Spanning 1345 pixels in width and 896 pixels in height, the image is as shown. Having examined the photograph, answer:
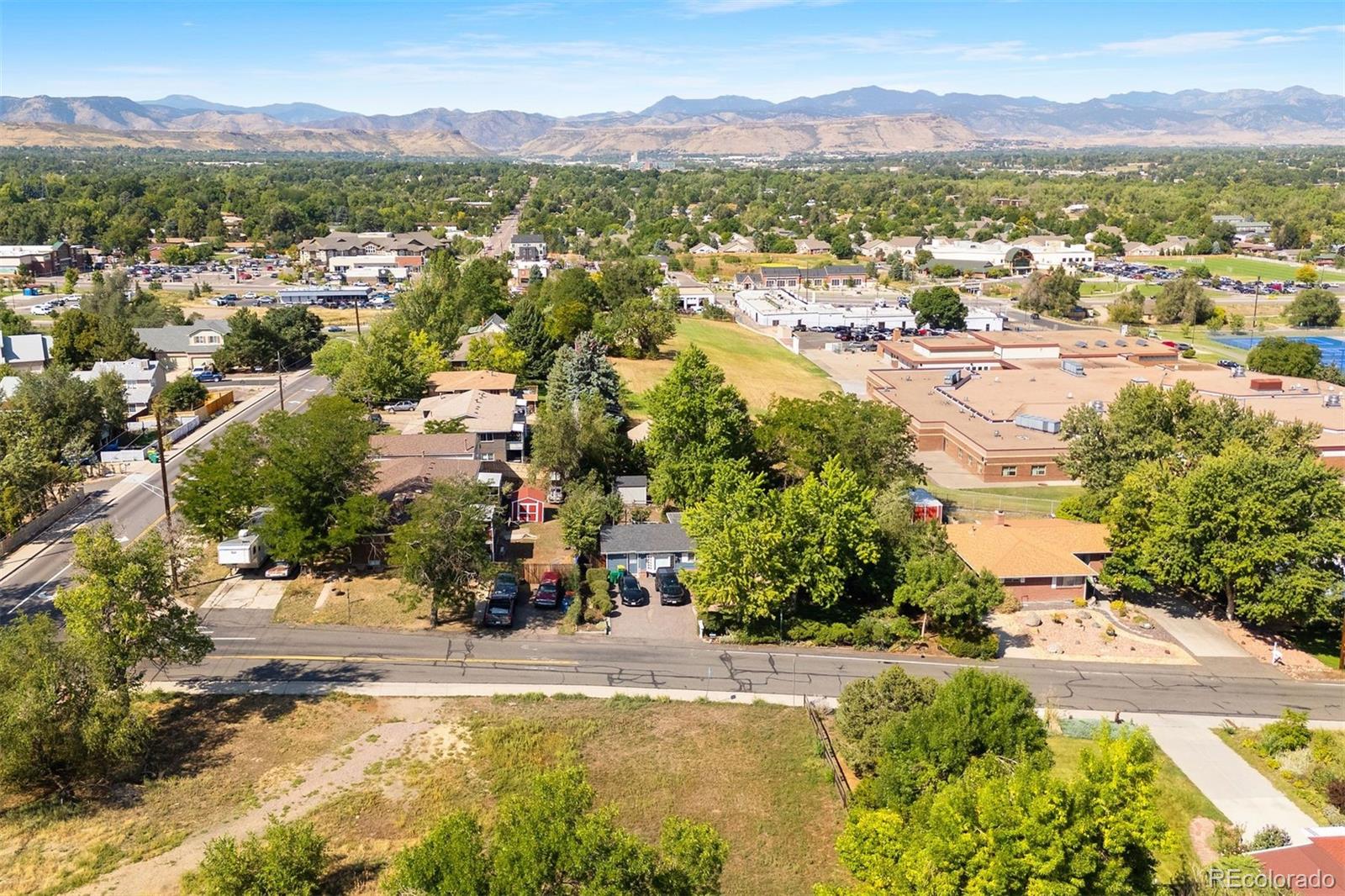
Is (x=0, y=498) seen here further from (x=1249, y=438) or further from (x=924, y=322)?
(x=924, y=322)

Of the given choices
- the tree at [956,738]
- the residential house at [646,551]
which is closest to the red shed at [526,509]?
the residential house at [646,551]

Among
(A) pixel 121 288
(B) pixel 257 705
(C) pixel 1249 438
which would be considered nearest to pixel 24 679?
(B) pixel 257 705

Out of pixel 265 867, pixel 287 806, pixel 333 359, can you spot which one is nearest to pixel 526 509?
pixel 287 806

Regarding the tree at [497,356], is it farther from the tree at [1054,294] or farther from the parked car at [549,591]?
the tree at [1054,294]

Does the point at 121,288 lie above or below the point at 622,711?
above

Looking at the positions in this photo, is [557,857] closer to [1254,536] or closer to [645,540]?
[645,540]

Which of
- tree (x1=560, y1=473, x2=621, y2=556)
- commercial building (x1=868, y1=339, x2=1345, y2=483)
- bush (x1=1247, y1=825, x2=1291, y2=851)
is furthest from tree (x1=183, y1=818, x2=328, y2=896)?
commercial building (x1=868, y1=339, x2=1345, y2=483)
